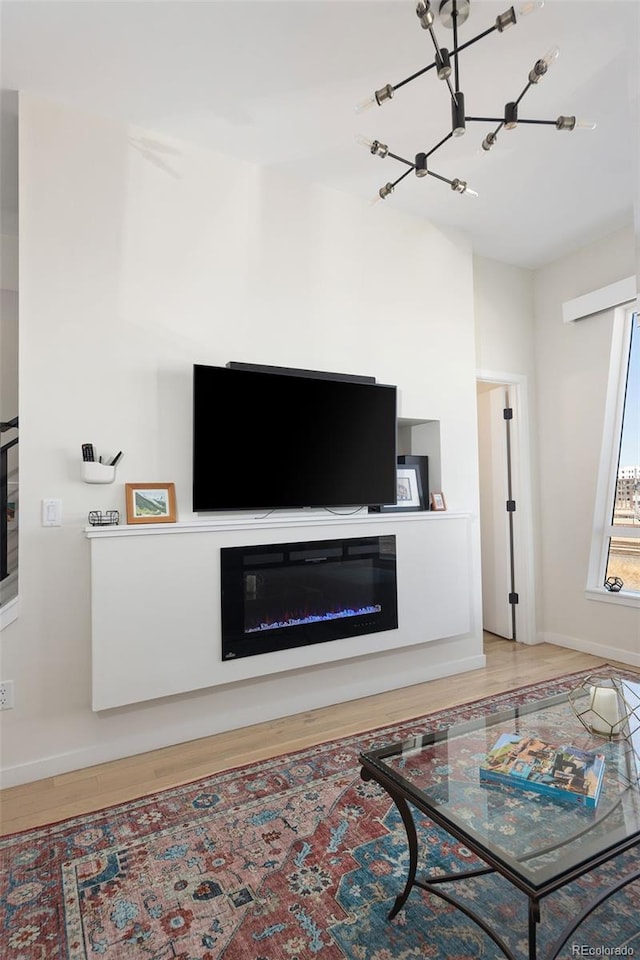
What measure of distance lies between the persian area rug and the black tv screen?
1.34m

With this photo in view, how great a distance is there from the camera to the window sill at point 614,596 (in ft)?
11.7

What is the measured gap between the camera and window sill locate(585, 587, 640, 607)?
3.55 metres

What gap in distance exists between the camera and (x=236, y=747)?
247 centimetres

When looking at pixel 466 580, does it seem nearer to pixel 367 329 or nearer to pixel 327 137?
pixel 367 329

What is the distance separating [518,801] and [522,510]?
3168 millimetres

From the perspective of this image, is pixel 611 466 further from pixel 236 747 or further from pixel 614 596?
pixel 236 747

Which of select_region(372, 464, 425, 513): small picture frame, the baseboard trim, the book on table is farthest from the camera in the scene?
the baseboard trim

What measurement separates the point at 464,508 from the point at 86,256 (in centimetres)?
272

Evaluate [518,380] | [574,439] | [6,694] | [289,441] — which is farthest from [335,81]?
[6,694]

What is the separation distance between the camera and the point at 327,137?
2670mm

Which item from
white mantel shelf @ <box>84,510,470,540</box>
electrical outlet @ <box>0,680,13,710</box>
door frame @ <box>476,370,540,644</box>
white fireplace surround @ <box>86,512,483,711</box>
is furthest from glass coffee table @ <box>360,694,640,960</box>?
door frame @ <box>476,370,540,644</box>

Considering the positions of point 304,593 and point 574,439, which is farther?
point 574,439

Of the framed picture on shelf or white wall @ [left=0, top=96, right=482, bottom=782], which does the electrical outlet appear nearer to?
white wall @ [left=0, top=96, right=482, bottom=782]

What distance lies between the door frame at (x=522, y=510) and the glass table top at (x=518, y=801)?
8.43 feet
